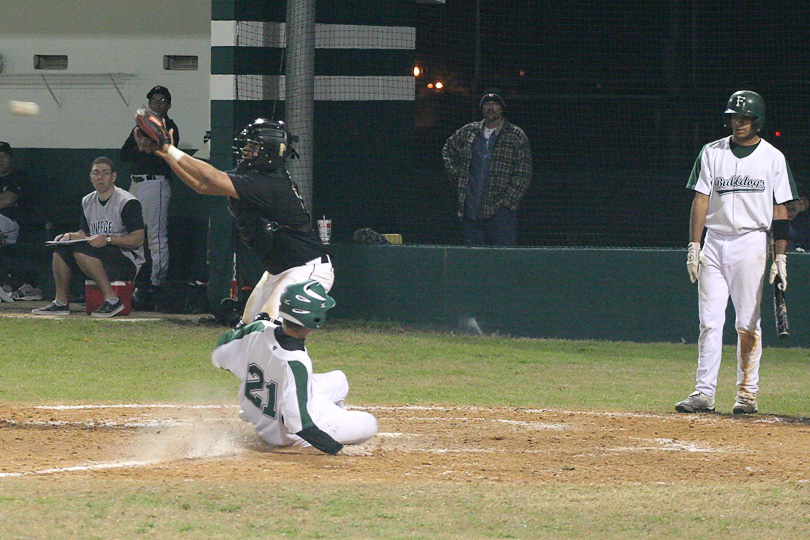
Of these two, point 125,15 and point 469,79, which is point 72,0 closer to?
point 125,15

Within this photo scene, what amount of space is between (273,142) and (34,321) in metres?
5.26

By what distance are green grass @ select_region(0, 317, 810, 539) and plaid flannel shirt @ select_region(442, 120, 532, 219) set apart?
1.48 meters

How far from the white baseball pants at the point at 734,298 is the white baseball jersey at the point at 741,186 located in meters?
0.09

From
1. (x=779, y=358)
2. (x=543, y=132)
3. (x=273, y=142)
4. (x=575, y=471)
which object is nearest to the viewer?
(x=575, y=471)

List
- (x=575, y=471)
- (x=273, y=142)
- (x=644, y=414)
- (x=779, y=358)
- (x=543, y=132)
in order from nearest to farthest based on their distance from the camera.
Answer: (x=575, y=471), (x=273, y=142), (x=644, y=414), (x=779, y=358), (x=543, y=132)

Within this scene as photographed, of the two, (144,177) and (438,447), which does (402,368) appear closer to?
(438,447)

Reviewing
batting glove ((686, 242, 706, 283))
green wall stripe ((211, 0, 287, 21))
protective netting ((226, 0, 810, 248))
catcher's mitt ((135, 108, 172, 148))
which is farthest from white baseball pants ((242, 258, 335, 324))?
green wall stripe ((211, 0, 287, 21))

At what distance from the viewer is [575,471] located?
5246 mm

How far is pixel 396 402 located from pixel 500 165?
14.5 ft

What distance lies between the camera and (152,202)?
11906 mm

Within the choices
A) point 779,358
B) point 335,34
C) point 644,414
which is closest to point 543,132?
point 335,34

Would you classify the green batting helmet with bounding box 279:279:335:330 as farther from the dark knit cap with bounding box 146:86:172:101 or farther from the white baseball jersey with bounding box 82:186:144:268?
the dark knit cap with bounding box 146:86:172:101

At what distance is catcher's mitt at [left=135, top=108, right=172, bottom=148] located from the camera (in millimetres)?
5840

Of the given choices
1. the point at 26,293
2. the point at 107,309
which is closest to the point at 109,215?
the point at 107,309
